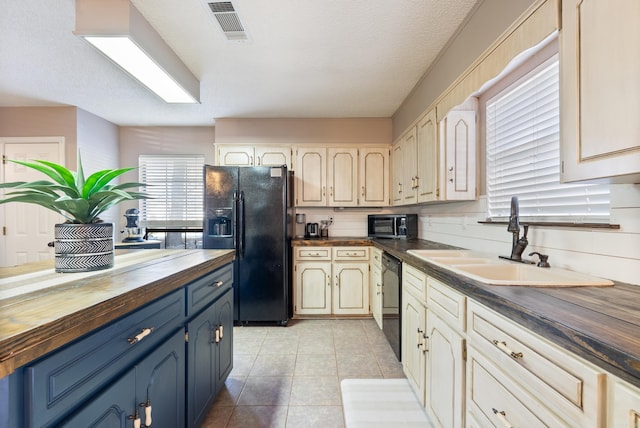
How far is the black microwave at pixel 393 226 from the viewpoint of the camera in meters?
3.36

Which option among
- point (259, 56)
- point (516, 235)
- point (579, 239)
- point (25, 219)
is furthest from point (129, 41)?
point (25, 219)

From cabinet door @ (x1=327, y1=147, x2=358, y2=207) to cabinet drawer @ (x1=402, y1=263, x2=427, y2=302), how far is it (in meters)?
1.74

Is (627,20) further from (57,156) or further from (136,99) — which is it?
(57,156)

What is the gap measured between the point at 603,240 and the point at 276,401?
202 cm

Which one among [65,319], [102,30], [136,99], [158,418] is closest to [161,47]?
[102,30]

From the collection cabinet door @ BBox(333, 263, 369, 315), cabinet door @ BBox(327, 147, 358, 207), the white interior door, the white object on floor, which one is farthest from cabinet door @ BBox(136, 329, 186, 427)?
the white interior door

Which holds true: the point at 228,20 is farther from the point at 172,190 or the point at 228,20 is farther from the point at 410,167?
the point at 172,190

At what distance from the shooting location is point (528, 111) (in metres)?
1.75

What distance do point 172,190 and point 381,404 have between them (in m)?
3.83

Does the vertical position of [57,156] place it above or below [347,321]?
above

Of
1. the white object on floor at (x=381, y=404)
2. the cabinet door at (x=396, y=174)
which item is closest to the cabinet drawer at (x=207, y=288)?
the white object on floor at (x=381, y=404)

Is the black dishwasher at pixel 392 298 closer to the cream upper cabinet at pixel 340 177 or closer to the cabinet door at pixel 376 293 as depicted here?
the cabinet door at pixel 376 293

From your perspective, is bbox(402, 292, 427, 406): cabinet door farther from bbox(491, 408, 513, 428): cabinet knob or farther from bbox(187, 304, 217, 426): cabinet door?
bbox(187, 304, 217, 426): cabinet door

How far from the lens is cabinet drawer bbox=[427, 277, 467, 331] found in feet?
4.18
